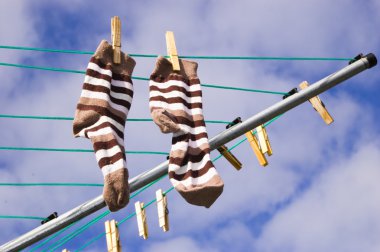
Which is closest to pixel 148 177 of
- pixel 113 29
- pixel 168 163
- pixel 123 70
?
pixel 168 163

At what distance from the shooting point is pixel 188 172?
5.38 metres

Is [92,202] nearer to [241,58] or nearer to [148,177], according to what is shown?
[148,177]

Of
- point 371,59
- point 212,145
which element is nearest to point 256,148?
point 212,145

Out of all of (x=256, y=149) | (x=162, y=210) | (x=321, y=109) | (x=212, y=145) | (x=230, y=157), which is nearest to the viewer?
(x=212, y=145)

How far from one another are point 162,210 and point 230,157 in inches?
47.0

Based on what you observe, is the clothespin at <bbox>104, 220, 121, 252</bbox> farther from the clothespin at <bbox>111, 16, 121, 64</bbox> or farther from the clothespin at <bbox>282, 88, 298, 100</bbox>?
the clothespin at <bbox>282, 88, 298, 100</bbox>

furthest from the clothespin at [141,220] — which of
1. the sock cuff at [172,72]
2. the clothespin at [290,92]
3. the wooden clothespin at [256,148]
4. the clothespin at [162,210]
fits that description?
the clothespin at [290,92]

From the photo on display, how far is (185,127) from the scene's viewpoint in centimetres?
579

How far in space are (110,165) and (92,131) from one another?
1.33ft

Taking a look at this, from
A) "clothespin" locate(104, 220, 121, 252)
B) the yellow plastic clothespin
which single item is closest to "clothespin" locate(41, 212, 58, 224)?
"clothespin" locate(104, 220, 121, 252)

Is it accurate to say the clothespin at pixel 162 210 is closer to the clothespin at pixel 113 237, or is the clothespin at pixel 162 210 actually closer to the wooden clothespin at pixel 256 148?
the clothespin at pixel 113 237

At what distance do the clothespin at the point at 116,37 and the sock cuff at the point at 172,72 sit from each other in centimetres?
35

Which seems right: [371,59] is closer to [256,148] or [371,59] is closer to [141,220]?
[256,148]

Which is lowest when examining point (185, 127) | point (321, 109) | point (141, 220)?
point (185, 127)
